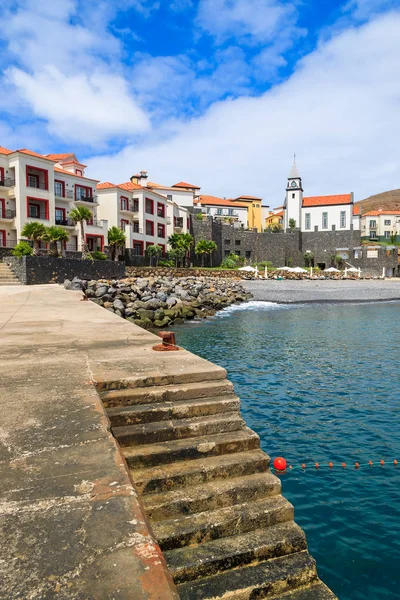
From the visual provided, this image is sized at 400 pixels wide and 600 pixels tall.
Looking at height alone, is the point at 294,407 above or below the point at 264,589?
below

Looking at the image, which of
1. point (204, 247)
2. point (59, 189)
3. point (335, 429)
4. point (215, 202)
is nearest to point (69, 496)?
point (335, 429)

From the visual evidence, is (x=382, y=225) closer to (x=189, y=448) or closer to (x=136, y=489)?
(x=189, y=448)

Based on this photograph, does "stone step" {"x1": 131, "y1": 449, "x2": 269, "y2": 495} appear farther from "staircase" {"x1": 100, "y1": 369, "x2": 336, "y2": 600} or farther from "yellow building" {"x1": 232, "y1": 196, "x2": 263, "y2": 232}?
"yellow building" {"x1": 232, "y1": 196, "x2": 263, "y2": 232}

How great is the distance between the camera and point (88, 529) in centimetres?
210

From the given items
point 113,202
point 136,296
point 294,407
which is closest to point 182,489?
point 294,407

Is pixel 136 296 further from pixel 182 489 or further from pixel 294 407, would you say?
pixel 182 489

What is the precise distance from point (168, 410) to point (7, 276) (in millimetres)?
27954

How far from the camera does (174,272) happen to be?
48250mm

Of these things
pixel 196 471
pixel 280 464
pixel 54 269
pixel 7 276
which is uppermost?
pixel 54 269

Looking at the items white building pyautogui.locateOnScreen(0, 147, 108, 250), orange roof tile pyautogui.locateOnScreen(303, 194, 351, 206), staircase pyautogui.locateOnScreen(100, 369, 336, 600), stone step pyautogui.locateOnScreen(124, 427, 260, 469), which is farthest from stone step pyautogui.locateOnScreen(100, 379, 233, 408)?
orange roof tile pyautogui.locateOnScreen(303, 194, 351, 206)

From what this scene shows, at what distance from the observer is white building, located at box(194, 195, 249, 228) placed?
79.9 meters

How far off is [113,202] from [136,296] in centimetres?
2716

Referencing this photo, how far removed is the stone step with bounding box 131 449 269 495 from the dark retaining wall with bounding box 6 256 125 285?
2668 cm

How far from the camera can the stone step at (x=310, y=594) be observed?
3074 millimetres
